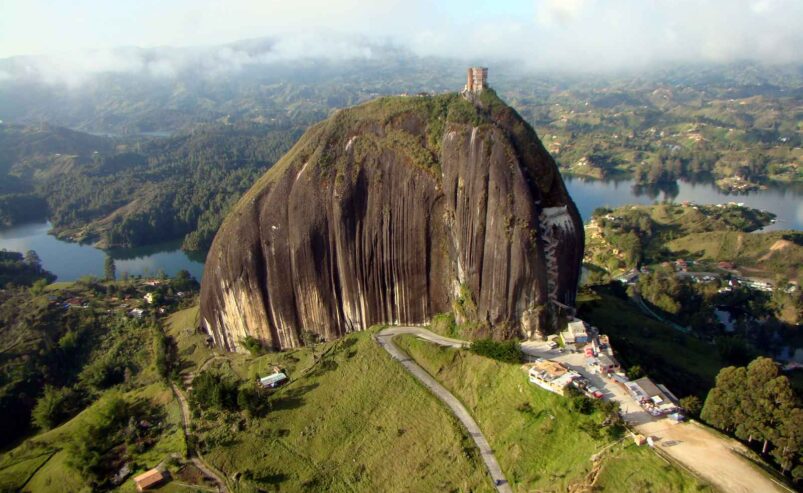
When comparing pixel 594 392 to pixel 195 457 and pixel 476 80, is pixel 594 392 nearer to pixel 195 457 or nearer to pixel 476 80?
pixel 195 457

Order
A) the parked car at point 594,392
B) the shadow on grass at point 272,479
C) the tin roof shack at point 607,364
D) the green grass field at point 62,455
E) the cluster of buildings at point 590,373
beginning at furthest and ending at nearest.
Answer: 1. the green grass field at point 62,455
2. the tin roof shack at point 607,364
3. the shadow on grass at point 272,479
4. the parked car at point 594,392
5. the cluster of buildings at point 590,373

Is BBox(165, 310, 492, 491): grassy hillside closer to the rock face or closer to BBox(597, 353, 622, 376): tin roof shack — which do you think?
the rock face

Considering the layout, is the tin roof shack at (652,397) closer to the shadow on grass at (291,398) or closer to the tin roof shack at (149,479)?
the shadow on grass at (291,398)

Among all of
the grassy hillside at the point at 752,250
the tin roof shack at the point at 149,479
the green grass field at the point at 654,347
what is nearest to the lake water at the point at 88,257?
the tin roof shack at the point at 149,479

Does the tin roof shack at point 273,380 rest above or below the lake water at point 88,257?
above

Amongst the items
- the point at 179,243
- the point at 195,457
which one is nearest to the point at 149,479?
the point at 195,457

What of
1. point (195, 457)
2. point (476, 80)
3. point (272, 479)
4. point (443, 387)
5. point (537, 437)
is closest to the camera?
point (537, 437)
